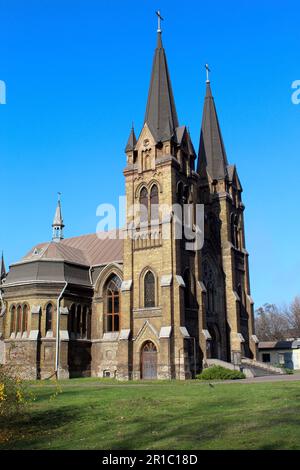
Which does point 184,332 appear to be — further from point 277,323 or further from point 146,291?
point 277,323

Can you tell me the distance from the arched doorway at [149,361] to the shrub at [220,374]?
3677 mm

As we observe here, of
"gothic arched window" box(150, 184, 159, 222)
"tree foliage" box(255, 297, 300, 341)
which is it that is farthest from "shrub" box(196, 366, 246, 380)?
"tree foliage" box(255, 297, 300, 341)

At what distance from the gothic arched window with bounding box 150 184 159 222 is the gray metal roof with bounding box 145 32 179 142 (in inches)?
164

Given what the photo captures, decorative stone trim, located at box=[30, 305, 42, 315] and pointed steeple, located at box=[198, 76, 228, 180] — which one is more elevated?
pointed steeple, located at box=[198, 76, 228, 180]

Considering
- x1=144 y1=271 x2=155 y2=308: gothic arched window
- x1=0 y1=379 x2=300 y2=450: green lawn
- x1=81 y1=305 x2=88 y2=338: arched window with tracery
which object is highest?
x1=144 y1=271 x2=155 y2=308: gothic arched window

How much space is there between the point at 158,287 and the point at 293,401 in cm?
2092

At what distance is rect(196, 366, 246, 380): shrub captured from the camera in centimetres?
3384

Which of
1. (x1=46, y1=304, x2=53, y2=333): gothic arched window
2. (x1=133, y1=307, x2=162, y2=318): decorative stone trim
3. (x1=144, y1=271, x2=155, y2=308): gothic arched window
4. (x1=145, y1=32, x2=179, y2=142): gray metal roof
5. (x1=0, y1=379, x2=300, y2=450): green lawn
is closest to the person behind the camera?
(x1=0, y1=379, x2=300, y2=450): green lawn

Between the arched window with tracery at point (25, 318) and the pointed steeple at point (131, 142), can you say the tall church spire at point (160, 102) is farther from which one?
the arched window with tracery at point (25, 318)

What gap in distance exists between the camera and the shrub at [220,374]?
33.8 m

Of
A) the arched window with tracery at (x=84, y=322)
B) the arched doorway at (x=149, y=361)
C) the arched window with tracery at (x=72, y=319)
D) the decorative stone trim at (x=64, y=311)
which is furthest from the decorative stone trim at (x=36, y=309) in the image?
the arched doorway at (x=149, y=361)

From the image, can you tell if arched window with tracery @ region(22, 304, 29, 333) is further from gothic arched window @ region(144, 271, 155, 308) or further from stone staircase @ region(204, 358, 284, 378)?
stone staircase @ region(204, 358, 284, 378)
